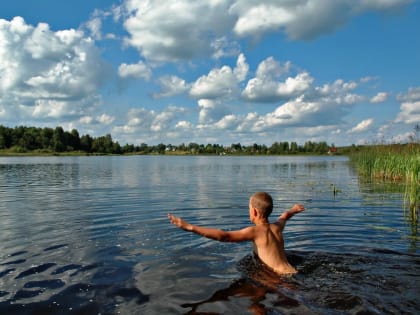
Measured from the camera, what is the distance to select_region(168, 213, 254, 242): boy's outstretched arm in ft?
20.3

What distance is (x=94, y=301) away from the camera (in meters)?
6.65

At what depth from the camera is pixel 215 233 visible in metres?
6.64

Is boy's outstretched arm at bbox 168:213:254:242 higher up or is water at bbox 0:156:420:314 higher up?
boy's outstretched arm at bbox 168:213:254:242

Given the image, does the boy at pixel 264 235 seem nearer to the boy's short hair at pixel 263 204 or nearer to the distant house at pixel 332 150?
the boy's short hair at pixel 263 204

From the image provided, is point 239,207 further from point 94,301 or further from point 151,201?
point 94,301

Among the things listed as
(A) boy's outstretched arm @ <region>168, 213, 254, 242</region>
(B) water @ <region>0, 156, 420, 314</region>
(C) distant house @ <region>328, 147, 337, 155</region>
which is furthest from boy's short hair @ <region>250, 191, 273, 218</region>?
(C) distant house @ <region>328, 147, 337, 155</region>

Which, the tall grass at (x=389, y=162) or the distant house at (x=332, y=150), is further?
the distant house at (x=332, y=150)

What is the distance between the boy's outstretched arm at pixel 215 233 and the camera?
6.19m

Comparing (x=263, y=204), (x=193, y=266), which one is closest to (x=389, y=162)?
(x=193, y=266)

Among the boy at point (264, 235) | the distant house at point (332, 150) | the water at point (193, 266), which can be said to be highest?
the distant house at point (332, 150)

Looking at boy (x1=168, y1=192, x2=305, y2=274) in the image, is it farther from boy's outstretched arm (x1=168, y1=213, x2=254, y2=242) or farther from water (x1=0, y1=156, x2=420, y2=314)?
water (x1=0, y1=156, x2=420, y2=314)

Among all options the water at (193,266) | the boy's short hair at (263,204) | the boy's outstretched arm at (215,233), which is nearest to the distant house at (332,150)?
the water at (193,266)

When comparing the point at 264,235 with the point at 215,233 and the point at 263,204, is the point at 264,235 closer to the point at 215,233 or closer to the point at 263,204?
the point at 263,204

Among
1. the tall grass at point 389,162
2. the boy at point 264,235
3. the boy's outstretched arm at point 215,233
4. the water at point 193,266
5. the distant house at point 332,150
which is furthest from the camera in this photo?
the distant house at point 332,150
